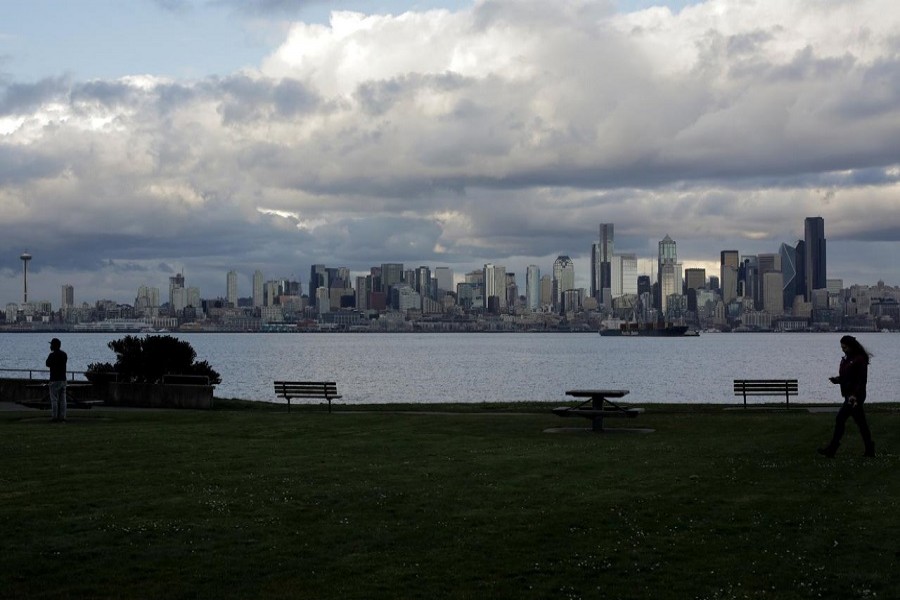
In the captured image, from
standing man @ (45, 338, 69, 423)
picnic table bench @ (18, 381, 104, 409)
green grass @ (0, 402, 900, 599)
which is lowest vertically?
green grass @ (0, 402, 900, 599)

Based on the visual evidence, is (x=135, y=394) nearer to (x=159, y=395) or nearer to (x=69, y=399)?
(x=159, y=395)

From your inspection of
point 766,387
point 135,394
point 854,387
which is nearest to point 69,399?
point 135,394

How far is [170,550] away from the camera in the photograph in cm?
1101

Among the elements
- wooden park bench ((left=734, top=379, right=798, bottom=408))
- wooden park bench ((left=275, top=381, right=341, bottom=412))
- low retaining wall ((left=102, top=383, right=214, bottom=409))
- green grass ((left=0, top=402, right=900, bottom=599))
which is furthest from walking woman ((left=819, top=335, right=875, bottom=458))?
low retaining wall ((left=102, top=383, right=214, bottom=409))

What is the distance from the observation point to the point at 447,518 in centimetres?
1264

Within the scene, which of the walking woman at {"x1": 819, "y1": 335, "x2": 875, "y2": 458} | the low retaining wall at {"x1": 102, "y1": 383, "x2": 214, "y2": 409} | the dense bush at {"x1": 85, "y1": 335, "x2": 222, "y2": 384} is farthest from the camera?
the dense bush at {"x1": 85, "y1": 335, "x2": 222, "y2": 384}

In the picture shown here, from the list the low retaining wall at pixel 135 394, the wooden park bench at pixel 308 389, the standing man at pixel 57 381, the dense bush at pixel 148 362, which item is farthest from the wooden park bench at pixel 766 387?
the standing man at pixel 57 381

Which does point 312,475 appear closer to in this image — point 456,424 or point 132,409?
point 456,424

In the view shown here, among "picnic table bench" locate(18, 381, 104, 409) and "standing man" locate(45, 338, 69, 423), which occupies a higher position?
"standing man" locate(45, 338, 69, 423)

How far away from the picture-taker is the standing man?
84.4ft

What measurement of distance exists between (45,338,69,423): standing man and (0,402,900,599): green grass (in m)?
4.23

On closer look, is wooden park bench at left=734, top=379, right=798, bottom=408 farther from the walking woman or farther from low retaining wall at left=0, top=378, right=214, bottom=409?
low retaining wall at left=0, top=378, right=214, bottom=409

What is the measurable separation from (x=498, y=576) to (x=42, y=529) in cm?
522

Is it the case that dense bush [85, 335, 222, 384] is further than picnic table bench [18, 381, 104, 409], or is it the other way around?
dense bush [85, 335, 222, 384]
